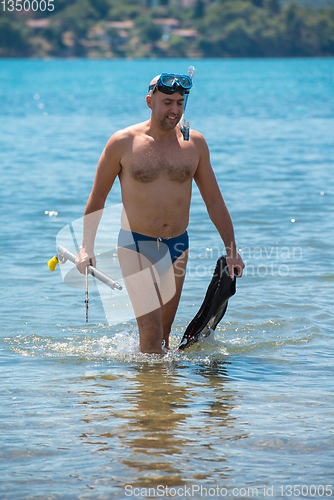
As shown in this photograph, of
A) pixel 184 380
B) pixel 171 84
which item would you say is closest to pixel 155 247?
pixel 184 380

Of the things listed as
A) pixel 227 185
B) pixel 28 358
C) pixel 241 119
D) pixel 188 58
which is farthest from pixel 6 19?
pixel 28 358

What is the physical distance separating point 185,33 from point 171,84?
149740mm

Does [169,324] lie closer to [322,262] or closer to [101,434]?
[101,434]

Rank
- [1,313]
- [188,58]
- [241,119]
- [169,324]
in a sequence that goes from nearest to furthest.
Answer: [169,324], [1,313], [241,119], [188,58]

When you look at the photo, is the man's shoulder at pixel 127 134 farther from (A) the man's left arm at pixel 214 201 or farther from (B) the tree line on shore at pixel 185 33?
(B) the tree line on shore at pixel 185 33

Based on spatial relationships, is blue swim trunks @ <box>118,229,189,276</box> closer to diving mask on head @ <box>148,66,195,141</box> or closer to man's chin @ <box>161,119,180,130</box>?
man's chin @ <box>161,119,180,130</box>

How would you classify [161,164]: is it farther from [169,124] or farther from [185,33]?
[185,33]

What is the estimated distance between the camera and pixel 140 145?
15.5ft

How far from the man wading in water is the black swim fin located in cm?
37

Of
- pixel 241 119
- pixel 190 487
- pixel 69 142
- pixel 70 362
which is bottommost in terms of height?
pixel 190 487

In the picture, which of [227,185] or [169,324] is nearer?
[169,324]

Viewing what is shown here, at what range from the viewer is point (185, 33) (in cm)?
14725

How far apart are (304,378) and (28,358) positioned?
213 centimetres

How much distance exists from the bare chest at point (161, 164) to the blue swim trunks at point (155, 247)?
43 cm
